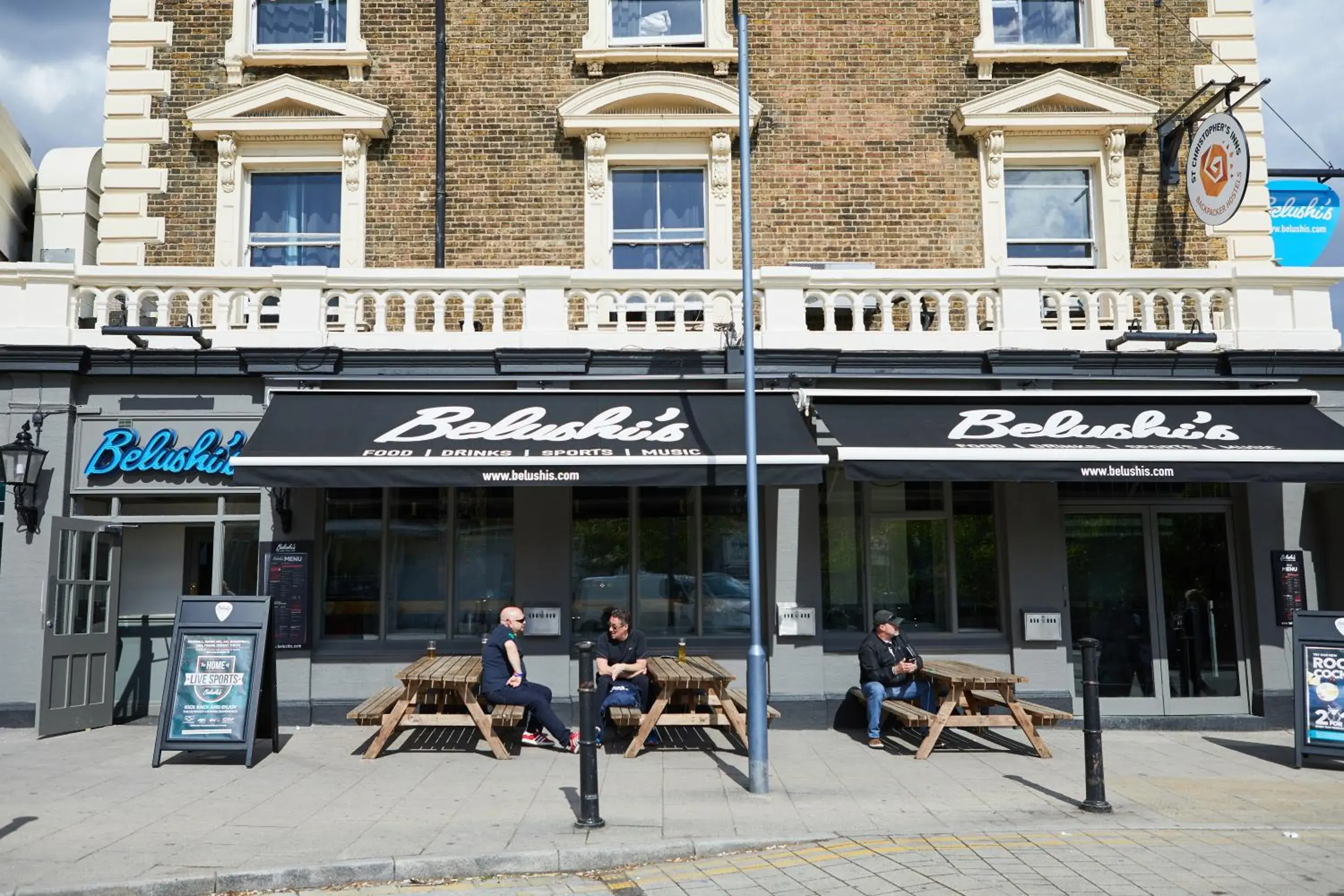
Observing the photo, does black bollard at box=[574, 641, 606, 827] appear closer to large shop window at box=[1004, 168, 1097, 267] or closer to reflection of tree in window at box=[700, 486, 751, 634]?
reflection of tree in window at box=[700, 486, 751, 634]

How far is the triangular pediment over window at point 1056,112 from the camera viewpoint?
1371 centimetres

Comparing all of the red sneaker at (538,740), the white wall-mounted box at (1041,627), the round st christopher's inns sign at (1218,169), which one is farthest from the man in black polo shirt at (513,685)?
the round st christopher's inns sign at (1218,169)

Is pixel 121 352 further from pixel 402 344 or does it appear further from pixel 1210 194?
pixel 1210 194

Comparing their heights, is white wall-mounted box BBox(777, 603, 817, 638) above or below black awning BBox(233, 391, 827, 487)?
below

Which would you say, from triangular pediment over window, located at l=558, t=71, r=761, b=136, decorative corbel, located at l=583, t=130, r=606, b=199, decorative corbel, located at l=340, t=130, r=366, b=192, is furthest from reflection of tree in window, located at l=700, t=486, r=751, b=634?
decorative corbel, located at l=340, t=130, r=366, b=192

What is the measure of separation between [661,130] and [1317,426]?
27.0 ft

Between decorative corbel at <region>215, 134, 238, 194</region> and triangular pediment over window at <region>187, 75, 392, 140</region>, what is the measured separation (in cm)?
10

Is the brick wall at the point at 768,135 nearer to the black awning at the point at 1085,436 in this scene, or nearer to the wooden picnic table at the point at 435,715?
the black awning at the point at 1085,436

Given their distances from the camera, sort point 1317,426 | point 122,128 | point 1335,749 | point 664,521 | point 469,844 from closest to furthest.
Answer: point 469,844, point 1335,749, point 1317,426, point 664,521, point 122,128

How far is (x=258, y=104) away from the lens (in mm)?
13578

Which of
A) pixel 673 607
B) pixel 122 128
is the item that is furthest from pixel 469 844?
pixel 122 128

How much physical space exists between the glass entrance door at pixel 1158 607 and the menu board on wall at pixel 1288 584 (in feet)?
1.56

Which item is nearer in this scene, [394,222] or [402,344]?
[402,344]

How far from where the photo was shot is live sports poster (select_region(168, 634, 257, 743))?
949cm
